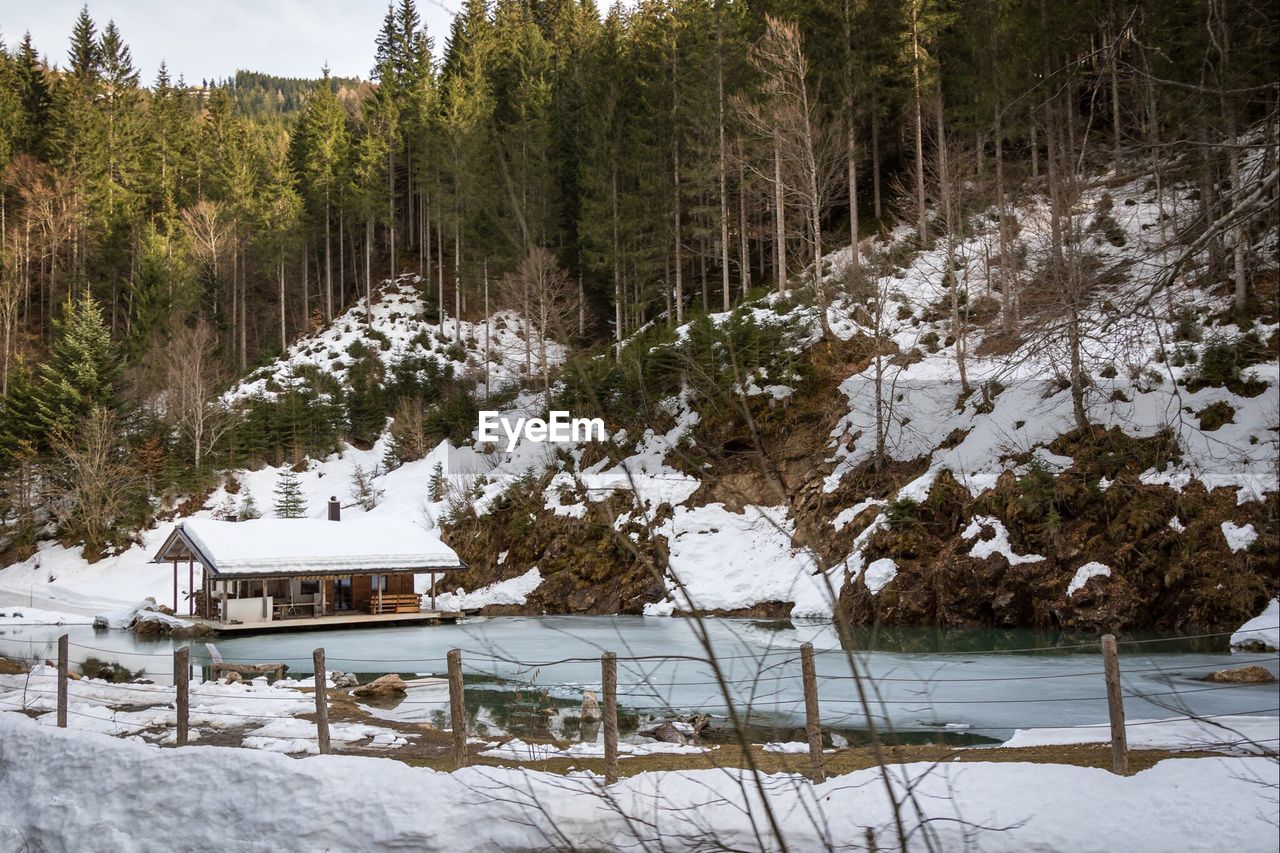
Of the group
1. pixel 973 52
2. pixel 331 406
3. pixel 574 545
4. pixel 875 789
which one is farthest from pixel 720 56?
pixel 875 789

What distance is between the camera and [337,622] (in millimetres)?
25969

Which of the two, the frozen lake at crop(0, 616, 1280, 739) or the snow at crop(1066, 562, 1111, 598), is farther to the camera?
the snow at crop(1066, 562, 1111, 598)

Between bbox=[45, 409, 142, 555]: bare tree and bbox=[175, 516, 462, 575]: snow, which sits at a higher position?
bbox=[45, 409, 142, 555]: bare tree

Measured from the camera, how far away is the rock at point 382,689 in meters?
13.5

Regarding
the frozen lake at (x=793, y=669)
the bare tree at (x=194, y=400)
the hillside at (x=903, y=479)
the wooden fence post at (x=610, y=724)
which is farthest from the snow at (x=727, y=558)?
the bare tree at (x=194, y=400)

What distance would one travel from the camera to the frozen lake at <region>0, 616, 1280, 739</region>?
9469 mm

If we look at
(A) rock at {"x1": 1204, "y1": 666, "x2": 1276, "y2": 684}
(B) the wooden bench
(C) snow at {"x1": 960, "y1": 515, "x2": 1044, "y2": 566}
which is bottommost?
(B) the wooden bench

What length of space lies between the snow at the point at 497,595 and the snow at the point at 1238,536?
58.8ft

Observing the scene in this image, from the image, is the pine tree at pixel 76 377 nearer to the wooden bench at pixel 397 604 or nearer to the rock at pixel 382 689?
the wooden bench at pixel 397 604

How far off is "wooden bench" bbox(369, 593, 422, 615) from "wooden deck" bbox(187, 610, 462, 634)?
1.10 ft

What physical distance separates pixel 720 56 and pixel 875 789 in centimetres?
3430

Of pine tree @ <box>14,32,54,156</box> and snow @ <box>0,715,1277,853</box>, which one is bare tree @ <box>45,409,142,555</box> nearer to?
pine tree @ <box>14,32,54,156</box>

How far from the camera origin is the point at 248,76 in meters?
146

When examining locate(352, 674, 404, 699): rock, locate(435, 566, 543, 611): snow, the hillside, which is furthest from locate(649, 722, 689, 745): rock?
locate(435, 566, 543, 611): snow
